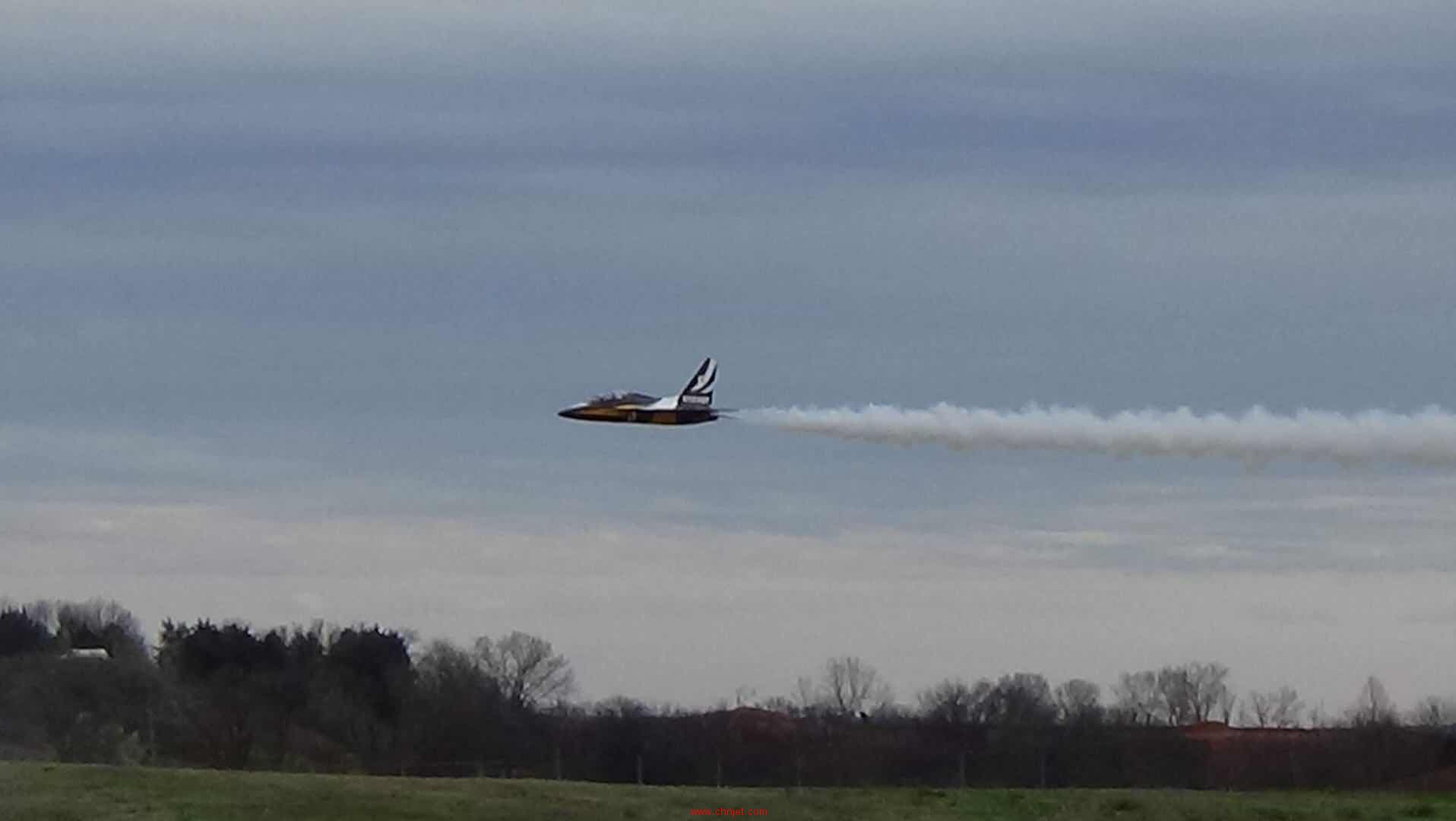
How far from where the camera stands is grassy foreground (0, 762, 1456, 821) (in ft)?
194

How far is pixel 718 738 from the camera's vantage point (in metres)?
106

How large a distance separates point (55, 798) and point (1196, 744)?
5465 centimetres

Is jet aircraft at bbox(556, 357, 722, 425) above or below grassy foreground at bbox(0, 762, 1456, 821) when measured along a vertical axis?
above

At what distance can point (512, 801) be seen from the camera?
61.3 metres

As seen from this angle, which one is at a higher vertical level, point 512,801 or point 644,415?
point 644,415

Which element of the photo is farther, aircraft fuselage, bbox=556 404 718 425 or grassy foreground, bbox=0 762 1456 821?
aircraft fuselage, bbox=556 404 718 425

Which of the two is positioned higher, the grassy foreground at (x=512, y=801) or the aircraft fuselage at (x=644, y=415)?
the aircraft fuselage at (x=644, y=415)

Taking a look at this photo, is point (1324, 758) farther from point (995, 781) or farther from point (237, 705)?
point (237, 705)

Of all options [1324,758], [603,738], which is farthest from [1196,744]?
[603,738]

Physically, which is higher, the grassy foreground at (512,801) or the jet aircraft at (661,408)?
the jet aircraft at (661,408)

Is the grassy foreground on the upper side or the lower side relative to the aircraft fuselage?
lower

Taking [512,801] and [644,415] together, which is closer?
[512,801]

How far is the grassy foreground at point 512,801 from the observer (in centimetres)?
5922

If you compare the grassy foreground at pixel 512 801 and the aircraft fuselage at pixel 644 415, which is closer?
the grassy foreground at pixel 512 801
